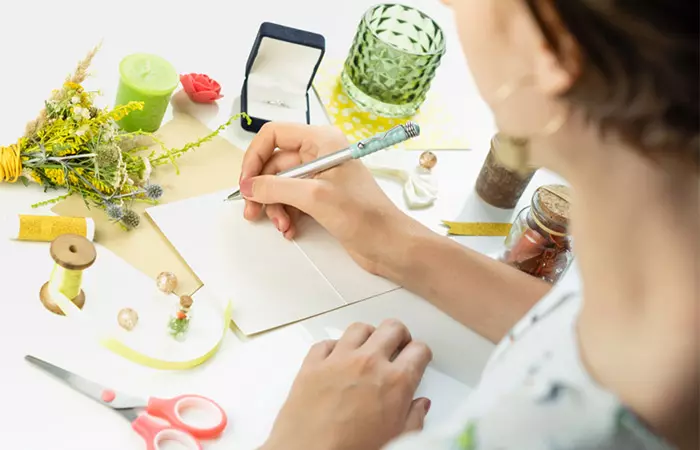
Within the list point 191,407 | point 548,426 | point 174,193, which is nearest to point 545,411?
point 548,426

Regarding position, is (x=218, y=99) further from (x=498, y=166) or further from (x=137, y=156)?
(x=498, y=166)

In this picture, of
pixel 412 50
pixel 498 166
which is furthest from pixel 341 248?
pixel 412 50

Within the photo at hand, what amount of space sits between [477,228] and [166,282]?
413 millimetres

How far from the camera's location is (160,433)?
68 centimetres

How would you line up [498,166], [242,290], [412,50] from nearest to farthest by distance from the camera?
[242,290], [498,166], [412,50]

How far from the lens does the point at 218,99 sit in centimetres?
106

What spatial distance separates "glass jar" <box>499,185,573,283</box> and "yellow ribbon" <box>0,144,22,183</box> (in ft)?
1.87

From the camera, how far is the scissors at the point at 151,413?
684mm

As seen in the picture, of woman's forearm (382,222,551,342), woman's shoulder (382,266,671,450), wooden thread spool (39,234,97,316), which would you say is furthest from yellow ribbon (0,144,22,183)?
woman's shoulder (382,266,671,450)

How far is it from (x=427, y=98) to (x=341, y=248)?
38 centimetres

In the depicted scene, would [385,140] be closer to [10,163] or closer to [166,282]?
[166,282]

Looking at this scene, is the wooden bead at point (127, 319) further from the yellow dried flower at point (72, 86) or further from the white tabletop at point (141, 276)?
the yellow dried flower at point (72, 86)

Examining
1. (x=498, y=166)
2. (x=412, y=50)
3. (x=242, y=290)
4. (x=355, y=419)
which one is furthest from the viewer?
(x=412, y=50)

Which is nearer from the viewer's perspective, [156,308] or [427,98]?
[156,308]
